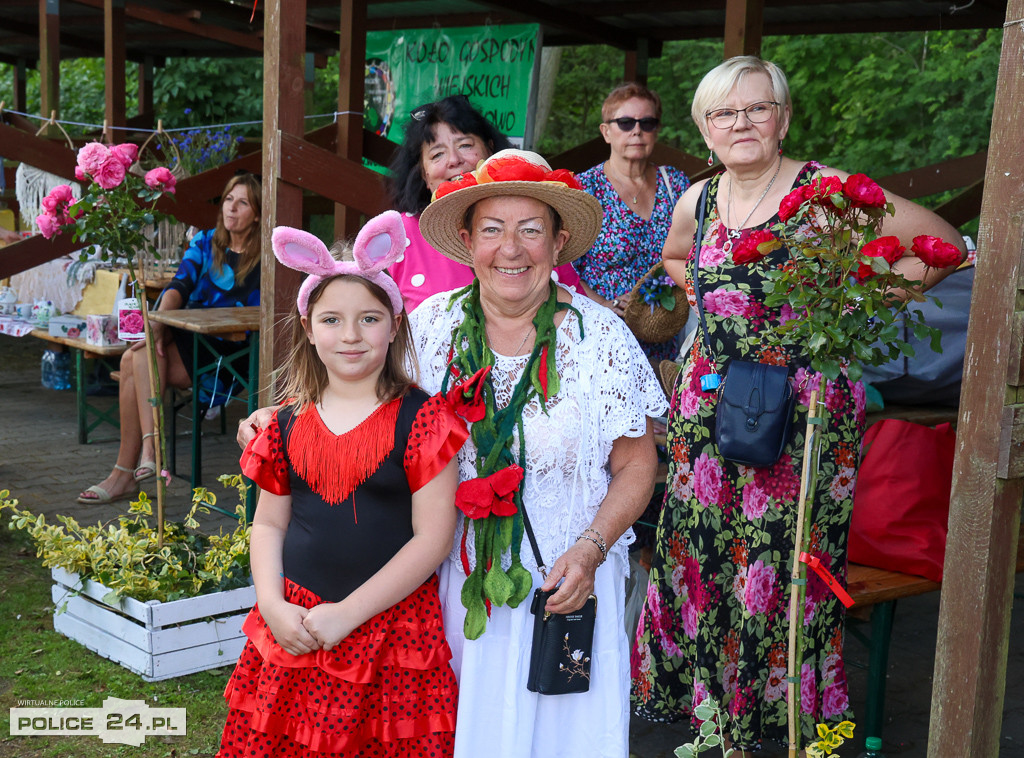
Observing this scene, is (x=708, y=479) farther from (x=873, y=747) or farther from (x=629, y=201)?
(x=629, y=201)

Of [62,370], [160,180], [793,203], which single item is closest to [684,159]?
[160,180]

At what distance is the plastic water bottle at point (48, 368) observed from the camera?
8.12 m

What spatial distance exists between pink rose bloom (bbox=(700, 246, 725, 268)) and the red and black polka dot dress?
3.08ft

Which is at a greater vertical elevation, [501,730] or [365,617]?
[365,617]

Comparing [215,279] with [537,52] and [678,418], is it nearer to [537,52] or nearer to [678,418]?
[537,52]

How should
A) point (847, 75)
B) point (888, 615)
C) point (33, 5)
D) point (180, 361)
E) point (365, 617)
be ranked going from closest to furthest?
point (365, 617), point (888, 615), point (180, 361), point (33, 5), point (847, 75)

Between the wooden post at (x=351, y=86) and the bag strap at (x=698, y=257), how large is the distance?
2827 millimetres

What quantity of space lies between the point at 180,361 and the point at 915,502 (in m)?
4.17

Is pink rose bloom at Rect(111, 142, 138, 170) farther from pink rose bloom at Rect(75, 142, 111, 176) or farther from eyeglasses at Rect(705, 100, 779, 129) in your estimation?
eyeglasses at Rect(705, 100, 779, 129)

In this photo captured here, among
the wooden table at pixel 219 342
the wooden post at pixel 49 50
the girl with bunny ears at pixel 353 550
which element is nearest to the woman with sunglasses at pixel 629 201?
the girl with bunny ears at pixel 353 550

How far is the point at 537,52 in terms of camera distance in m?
6.09

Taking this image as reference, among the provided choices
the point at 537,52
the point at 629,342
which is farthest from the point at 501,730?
the point at 537,52

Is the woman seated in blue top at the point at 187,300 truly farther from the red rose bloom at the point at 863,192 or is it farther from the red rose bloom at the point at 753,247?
the red rose bloom at the point at 863,192

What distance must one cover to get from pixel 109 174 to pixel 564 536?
256 cm
